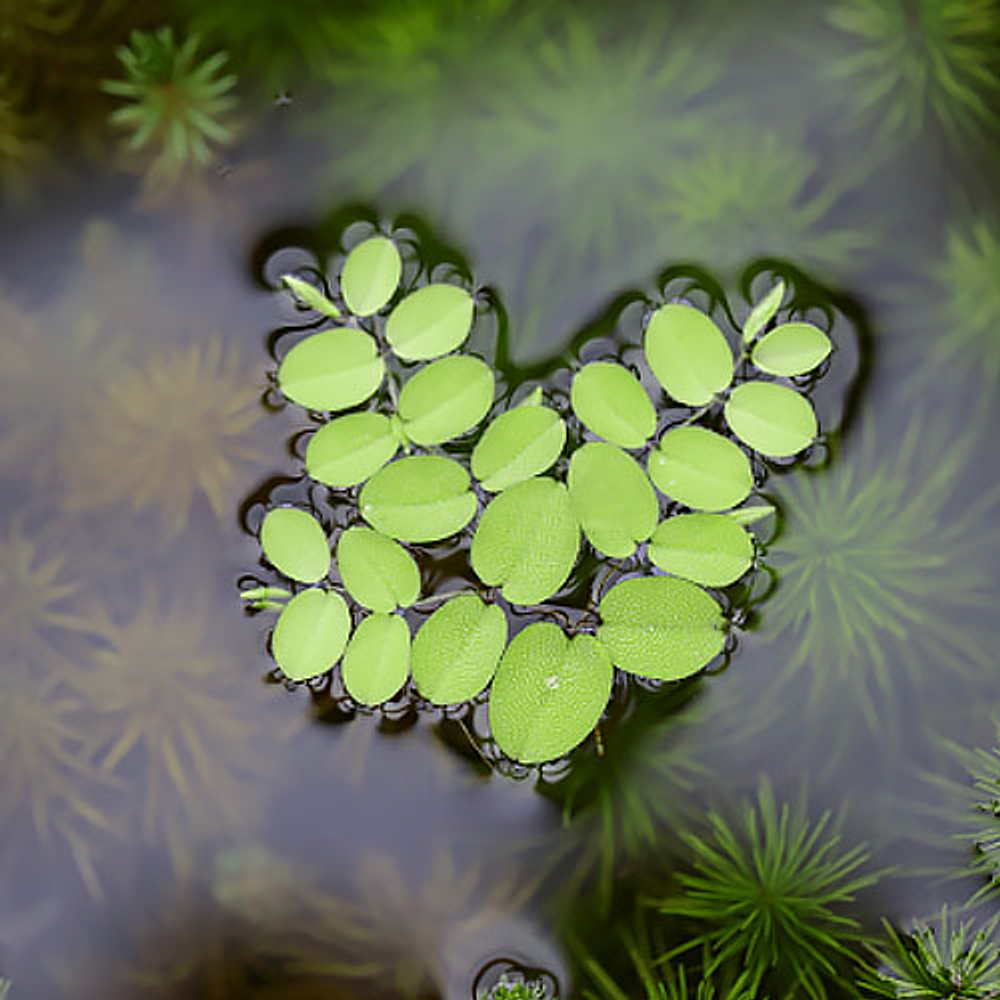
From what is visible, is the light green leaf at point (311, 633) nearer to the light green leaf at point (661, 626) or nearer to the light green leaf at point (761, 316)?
the light green leaf at point (661, 626)

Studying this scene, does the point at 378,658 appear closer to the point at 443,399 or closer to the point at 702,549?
the point at 443,399

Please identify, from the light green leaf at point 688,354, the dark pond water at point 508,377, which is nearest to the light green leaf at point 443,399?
the dark pond water at point 508,377

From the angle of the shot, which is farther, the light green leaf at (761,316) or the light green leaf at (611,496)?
the light green leaf at (761,316)

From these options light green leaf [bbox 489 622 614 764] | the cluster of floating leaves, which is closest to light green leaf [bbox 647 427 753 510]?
the cluster of floating leaves

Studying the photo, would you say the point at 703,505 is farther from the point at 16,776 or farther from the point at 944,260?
the point at 16,776

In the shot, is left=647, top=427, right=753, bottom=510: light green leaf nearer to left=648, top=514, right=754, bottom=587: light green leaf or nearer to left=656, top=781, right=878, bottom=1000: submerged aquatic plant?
left=648, top=514, right=754, bottom=587: light green leaf

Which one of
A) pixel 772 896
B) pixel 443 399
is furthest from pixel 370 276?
pixel 772 896
